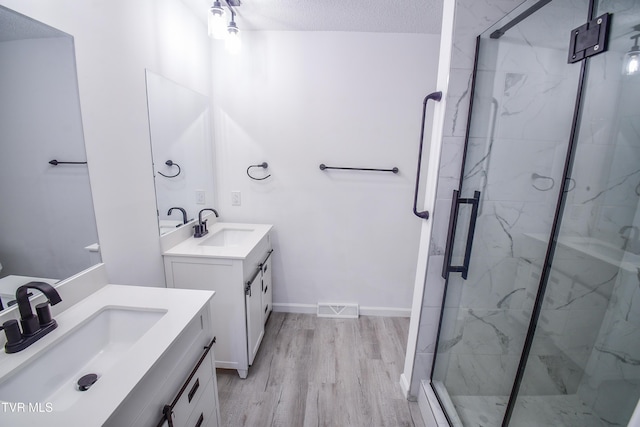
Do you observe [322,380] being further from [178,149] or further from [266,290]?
[178,149]

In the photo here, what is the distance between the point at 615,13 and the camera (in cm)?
81

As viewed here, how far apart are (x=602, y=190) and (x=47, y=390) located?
204 cm

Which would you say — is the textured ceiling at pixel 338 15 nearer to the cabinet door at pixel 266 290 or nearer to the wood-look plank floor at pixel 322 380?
the cabinet door at pixel 266 290

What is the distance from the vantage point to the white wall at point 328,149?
2066 millimetres

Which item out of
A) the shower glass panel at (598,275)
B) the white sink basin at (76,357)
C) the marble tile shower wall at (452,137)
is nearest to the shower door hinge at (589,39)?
the shower glass panel at (598,275)

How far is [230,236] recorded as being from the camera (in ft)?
7.02

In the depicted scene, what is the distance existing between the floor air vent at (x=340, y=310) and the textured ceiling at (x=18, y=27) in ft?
7.69

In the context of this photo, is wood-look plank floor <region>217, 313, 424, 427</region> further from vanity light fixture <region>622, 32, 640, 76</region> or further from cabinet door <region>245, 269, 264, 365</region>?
vanity light fixture <region>622, 32, 640, 76</region>

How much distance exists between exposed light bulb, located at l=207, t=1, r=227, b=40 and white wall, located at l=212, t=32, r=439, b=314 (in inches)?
21.7

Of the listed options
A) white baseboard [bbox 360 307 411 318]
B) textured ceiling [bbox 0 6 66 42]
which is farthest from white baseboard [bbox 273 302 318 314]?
textured ceiling [bbox 0 6 66 42]

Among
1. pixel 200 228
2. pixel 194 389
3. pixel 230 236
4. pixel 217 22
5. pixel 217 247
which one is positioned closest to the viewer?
pixel 194 389

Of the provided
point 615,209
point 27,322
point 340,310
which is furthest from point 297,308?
point 615,209

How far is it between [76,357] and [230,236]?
128 cm

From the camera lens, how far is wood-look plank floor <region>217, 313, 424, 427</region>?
150 centimetres
